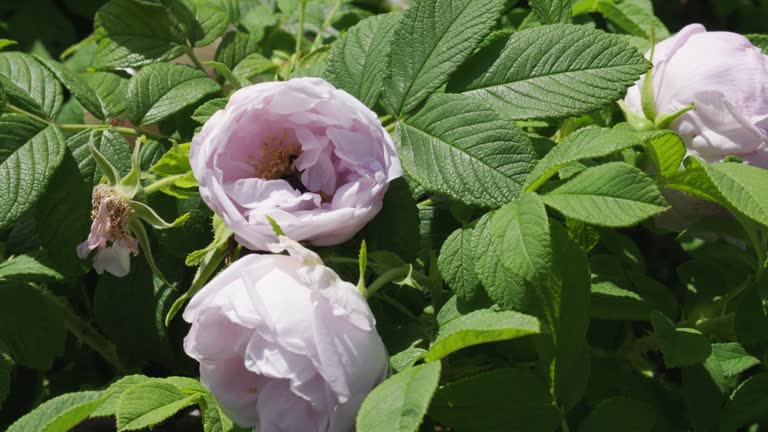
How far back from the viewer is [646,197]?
2.38 ft

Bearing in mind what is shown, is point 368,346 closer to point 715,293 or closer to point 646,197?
point 646,197

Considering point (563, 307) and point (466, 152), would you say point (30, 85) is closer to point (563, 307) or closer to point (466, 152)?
point (466, 152)

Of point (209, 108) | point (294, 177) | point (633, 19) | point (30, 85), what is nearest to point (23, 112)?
point (30, 85)

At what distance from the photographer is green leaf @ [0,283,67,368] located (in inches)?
40.7

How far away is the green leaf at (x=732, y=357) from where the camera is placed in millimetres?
938

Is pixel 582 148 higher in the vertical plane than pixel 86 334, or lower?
higher

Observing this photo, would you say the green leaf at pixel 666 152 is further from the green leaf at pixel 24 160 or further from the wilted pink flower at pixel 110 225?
the green leaf at pixel 24 160

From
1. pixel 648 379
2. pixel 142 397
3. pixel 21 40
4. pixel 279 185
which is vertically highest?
pixel 279 185

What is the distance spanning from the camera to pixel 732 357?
951mm

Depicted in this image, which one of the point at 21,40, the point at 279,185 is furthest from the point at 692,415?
the point at 21,40

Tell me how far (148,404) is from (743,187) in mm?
579

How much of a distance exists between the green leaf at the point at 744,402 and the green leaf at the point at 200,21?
2.69ft

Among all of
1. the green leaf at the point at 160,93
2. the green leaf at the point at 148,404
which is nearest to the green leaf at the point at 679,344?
the green leaf at the point at 148,404

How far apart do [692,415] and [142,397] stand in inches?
23.3
